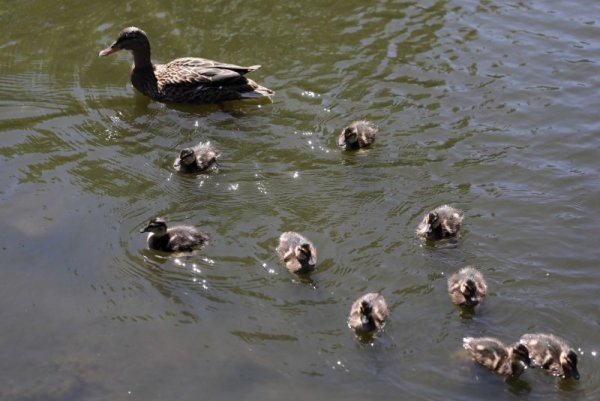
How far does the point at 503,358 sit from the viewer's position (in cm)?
532

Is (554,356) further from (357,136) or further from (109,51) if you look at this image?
(109,51)

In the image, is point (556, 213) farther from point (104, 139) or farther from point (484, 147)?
point (104, 139)

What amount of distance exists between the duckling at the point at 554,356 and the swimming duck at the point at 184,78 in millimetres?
3963

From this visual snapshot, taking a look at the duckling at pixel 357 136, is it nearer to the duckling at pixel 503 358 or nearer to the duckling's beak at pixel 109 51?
the duckling at pixel 503 358

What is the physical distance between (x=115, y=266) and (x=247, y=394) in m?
1.66

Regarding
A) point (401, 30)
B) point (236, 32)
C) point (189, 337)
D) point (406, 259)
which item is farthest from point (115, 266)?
point (401, 30)

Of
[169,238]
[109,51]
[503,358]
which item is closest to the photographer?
[503,358]

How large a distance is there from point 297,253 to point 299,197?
1.02m

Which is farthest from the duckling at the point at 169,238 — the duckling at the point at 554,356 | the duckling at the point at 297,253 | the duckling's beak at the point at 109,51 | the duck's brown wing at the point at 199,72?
the duckling's beak at the point at 109,51

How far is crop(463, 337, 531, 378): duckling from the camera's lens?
528 centimetres

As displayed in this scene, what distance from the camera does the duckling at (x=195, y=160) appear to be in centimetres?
714

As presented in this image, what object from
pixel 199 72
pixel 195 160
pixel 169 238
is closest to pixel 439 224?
pixel 169 238

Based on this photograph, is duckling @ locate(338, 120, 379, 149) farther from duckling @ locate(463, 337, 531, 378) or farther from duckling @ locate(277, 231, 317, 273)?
duckling @ locate(463, 337, 531, 378)

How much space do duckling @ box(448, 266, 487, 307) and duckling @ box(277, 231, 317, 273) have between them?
1.01m
